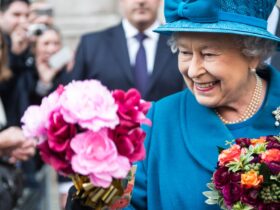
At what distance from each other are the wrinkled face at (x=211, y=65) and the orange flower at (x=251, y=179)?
0.43 metres

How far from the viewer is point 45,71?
724cm

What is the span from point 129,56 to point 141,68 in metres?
0.12

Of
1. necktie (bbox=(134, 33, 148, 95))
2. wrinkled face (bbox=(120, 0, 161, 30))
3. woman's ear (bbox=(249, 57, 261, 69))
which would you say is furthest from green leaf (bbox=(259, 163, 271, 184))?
wrinkled face (bbox=(120, 0, 161, 30))

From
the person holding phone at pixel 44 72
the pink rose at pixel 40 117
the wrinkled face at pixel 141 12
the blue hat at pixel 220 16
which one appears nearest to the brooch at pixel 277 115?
the blue hat at pixel 220 16

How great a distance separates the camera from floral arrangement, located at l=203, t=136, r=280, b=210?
3.21 meters

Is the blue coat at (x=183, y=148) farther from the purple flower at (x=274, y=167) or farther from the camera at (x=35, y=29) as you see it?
the camera at (x=35, y=29)

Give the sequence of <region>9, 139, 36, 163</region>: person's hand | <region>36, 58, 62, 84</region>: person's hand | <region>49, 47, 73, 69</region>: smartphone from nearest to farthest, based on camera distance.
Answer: <region>9, 139, 36, 163</region>: person's hand
<region>36, 58, 62, 84</region>: person's hand
<region>49, 47, 73, 69</region>: smartphone

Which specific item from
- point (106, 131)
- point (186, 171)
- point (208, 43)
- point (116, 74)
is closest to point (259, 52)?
point (208, 43)

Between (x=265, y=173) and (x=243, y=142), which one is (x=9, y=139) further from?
(x=265, y=173)

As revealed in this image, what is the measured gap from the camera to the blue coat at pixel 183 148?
3.58 meters

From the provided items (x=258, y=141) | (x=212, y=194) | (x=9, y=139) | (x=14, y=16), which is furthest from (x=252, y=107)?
(x=14, y=16)

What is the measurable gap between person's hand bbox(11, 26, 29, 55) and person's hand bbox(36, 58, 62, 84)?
0.60 ft

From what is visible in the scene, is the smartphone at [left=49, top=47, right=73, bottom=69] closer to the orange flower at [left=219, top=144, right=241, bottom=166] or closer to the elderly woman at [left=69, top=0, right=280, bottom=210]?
the elderly woman at [left=69, top=0, right=280, bottom=210]

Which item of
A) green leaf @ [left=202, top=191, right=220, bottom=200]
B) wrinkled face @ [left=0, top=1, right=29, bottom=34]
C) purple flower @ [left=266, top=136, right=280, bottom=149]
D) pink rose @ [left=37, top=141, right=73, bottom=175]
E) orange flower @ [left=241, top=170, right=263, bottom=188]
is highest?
pink rose @ [left=37, top=141, right=73, bottom=175]
